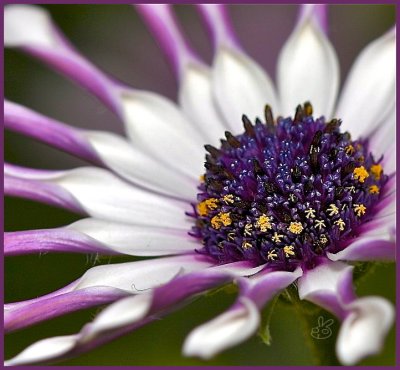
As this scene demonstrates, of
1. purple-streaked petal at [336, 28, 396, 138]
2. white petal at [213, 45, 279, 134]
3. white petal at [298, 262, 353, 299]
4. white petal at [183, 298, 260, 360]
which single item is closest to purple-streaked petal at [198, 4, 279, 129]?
white petal at [213, 45, 279, 134]

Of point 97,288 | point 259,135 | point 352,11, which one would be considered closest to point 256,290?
point 97,288

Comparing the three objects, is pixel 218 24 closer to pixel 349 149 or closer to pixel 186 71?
pixel 186 71

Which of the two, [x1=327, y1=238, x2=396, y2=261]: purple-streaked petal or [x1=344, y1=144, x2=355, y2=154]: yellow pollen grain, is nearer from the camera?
[x1=327, y1=238, x2=396, y2=261]: purple-streaked petal

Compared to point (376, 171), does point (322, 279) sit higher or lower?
lower

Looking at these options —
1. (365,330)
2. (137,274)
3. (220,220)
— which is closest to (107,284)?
(137,274)

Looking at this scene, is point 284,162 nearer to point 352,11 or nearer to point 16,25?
point 16,25

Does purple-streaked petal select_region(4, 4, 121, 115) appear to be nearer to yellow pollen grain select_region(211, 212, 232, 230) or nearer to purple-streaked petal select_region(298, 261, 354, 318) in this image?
yellow pollen grain select_region(211, 212, 232, 230)
